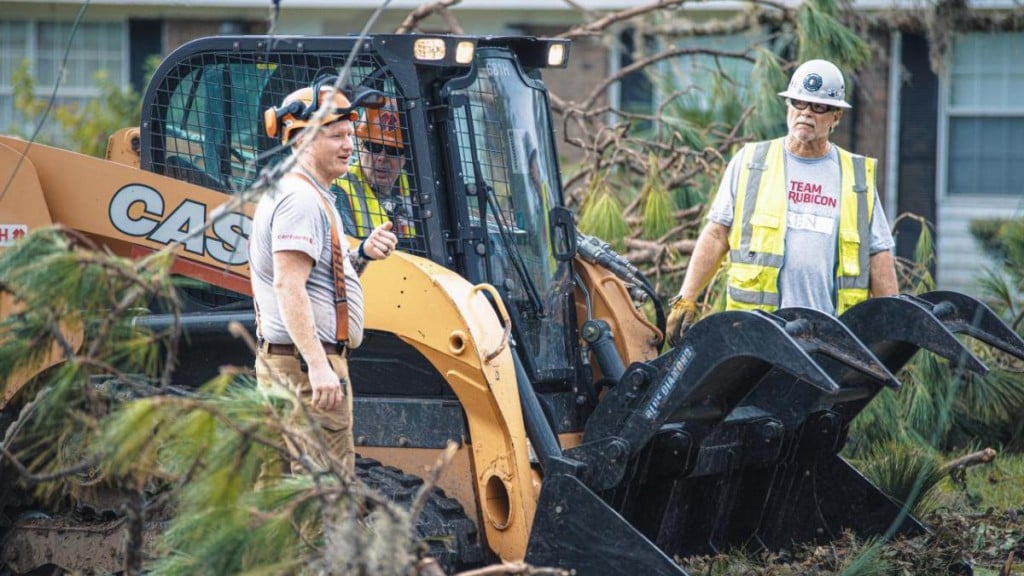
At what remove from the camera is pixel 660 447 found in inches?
207

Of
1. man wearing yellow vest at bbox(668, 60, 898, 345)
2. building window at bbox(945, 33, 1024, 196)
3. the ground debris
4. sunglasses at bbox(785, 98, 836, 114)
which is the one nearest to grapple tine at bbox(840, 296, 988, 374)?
man wearing yellow vest at bbox(668, 60, 898, 345)

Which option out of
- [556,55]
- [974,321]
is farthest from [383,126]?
[974,321]

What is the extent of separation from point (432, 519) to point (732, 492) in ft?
Result: 4.33

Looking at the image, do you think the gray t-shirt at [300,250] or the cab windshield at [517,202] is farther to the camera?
the cab windshield at [517,202]

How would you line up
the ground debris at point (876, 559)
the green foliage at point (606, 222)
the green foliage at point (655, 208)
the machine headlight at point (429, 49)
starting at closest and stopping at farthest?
the machine headlight at point (429, 49), the ground debris at point (876, 559), the green foliage at point (606, 222), the green foliage at point (655, 208)

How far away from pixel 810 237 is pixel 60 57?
1237 centimetres

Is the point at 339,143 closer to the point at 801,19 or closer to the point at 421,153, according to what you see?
the point at 421,153

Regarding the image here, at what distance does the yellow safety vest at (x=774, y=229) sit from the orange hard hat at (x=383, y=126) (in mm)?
1533

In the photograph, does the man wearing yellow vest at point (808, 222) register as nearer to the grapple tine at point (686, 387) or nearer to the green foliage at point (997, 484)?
the grapple tine at point (686, 387)

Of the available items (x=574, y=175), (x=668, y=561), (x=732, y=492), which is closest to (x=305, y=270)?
(x=668, y=561)

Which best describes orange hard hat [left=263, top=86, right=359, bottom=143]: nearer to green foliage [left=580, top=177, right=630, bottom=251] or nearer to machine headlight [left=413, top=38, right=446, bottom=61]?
machine headlight [left=413, top=38, right=446, bottom=61]

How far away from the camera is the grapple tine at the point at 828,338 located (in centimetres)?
477

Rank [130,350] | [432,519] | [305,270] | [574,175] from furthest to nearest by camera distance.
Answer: [574,175], [432,519], [305,270], [130,350]

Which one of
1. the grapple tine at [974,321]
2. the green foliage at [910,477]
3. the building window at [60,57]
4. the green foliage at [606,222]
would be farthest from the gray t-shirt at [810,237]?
the building window at [60,57]
